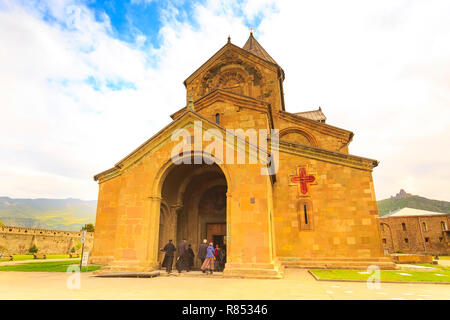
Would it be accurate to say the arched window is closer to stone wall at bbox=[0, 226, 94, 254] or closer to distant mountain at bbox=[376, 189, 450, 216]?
stone wall at bbox=[0, 226, 94, 254]

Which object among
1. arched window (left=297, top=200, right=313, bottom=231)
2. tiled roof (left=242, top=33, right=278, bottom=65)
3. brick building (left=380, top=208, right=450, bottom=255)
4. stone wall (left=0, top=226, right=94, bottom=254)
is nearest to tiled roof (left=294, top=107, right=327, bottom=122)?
tiled roof (left=242, top=33, right=278, bottom=65)

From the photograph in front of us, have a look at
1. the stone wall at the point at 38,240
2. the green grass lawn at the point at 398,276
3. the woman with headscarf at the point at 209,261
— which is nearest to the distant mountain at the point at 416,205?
the stone wall at the point at 38,240

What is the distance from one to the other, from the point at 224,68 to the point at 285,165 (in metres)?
9.57

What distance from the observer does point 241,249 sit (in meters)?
9.64

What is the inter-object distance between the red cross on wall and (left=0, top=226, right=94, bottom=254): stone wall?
33683 mm

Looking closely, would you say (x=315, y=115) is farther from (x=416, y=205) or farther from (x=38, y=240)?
(x=416, y=205)

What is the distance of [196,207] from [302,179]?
598 centimetres

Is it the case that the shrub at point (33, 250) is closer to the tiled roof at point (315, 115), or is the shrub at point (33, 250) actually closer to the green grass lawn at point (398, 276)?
the tiled roof at point (315, 115)

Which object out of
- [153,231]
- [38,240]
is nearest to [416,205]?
[38,240]

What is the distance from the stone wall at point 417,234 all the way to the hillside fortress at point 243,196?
33.5 metres

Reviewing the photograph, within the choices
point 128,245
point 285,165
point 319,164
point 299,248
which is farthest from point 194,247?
point 319,164

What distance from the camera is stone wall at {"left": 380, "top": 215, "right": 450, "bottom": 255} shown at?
39.1 m

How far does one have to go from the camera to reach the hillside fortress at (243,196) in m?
10.2
